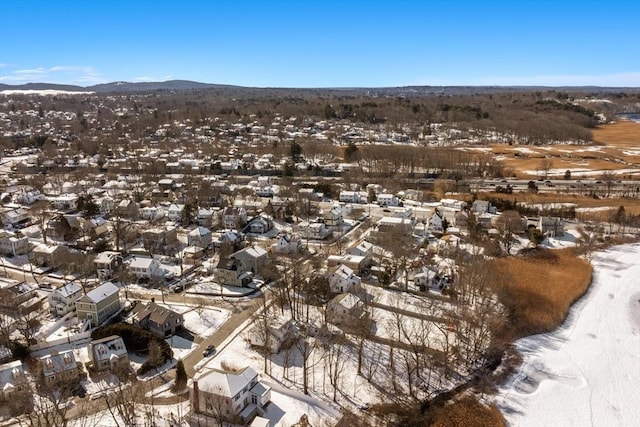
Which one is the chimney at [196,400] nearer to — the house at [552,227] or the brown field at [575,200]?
the house at [552,227]

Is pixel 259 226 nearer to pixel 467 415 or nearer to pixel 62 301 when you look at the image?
pixel 62 301

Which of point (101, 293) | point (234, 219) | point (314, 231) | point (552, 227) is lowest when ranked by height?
point (314, 231)

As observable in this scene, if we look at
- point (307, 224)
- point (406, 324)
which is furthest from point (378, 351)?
point (307, 224)

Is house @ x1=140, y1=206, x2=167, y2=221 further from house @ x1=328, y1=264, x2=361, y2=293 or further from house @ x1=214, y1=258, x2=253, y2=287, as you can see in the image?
house @ x1=328, y1=264, x2=361, y2=293

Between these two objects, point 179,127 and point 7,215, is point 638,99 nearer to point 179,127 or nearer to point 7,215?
point 179,127

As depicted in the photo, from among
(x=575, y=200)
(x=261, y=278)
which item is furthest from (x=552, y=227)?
(x=261, y=278)

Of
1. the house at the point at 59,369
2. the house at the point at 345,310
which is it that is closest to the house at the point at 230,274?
the house at the point at 345,310
